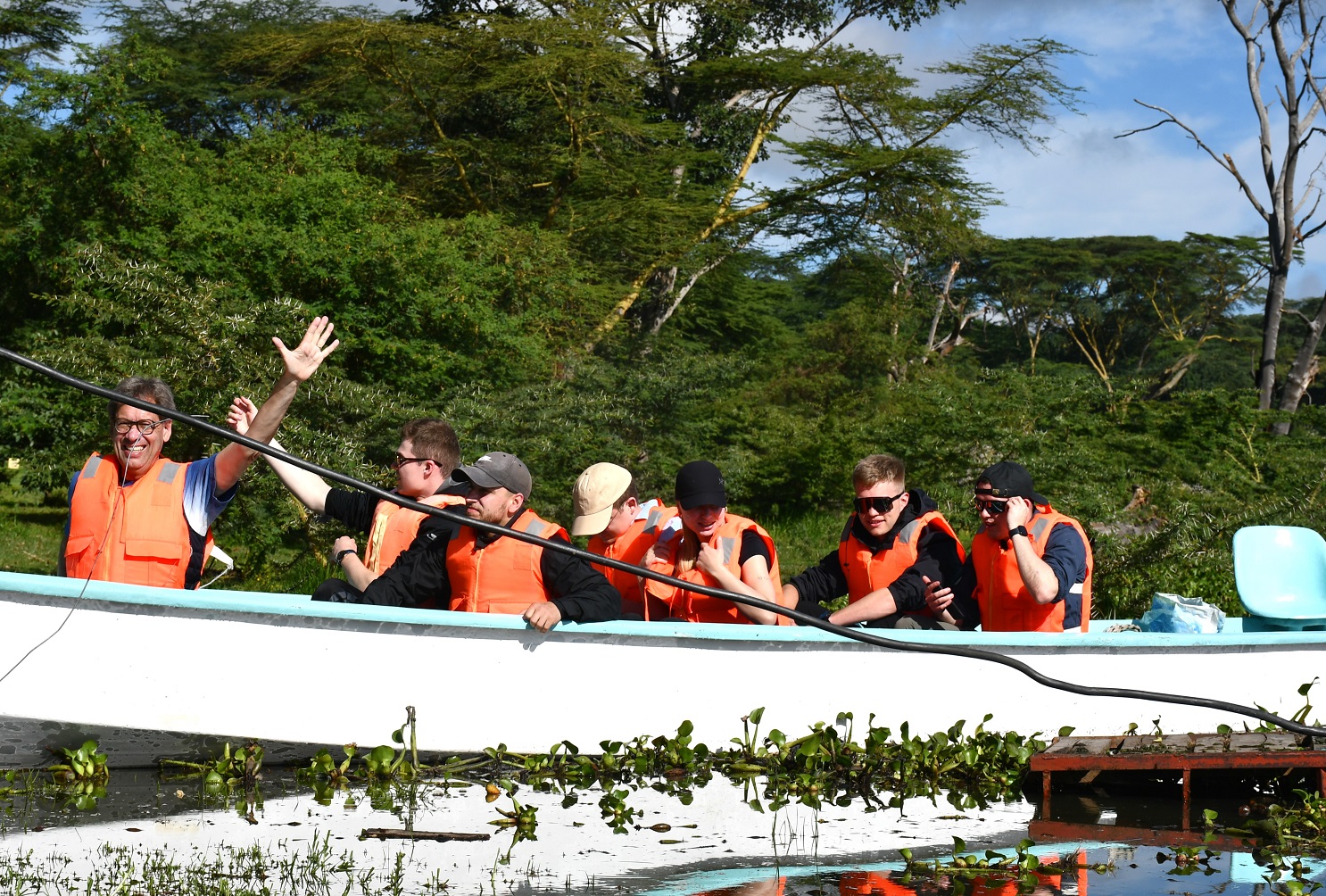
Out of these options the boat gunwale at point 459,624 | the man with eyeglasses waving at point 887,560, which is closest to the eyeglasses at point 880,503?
the man with eyeglasses waving at point 887,560

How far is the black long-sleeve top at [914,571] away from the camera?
232 inches

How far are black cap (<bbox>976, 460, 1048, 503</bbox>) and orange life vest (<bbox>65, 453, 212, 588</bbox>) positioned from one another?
3.20 metres

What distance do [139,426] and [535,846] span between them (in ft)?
6.94

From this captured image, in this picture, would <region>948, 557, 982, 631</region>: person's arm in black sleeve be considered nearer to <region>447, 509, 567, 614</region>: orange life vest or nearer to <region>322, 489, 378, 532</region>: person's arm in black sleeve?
<region>447, 509, 567, 614</region>: orange life vest

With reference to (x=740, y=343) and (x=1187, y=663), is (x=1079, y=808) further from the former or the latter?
(x=740, y=343)

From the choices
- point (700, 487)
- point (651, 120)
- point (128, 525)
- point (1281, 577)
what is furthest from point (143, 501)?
point (651, 120)

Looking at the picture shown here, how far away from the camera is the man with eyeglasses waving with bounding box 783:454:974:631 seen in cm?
587

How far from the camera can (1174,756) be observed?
5512 millimetres

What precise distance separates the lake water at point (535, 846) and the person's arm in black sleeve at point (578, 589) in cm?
70

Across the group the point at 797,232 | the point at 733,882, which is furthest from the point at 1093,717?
the point at 797,232

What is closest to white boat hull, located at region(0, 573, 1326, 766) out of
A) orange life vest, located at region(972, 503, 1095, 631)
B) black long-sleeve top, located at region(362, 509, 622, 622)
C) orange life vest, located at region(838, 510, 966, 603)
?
black long-sleeve top, located at region(362, 509, 622, 622)

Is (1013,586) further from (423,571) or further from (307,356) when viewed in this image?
(307,356)

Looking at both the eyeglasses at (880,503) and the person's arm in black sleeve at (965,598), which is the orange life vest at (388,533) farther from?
the person's arm in black sleeve at (965,598)

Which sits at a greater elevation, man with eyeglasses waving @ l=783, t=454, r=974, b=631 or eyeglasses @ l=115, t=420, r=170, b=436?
eyeglasses @ l=115, t=420, r=170, b=436
